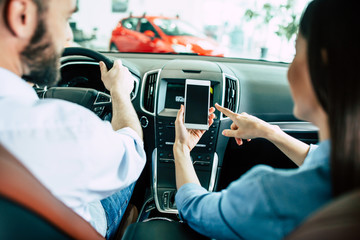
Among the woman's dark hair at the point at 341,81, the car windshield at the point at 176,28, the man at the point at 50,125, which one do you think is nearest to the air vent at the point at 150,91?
the man at the point at 50,125

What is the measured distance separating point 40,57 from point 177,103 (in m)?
1.00

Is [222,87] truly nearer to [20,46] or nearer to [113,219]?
[113,219]

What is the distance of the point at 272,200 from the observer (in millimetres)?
642

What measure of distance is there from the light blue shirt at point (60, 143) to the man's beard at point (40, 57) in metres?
0.08

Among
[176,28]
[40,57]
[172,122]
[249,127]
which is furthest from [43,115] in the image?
[176,28]

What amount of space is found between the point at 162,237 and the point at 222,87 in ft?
3.28

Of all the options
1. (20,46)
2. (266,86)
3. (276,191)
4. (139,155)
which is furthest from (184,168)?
(266,86)

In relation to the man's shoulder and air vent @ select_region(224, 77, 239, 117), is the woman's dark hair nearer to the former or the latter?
the man's shoulder

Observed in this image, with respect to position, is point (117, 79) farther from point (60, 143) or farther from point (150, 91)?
point (60, 143)

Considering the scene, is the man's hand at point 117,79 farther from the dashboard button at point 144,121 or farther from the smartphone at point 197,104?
the dashboard button at point 144,121

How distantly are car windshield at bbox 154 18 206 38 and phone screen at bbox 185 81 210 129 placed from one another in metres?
3.43

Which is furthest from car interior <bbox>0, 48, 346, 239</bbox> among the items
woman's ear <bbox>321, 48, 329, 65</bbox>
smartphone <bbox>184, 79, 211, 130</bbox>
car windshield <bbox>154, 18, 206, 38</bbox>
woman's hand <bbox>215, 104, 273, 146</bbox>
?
car windshield <bbox>154, 18, 206, 38</bbox>

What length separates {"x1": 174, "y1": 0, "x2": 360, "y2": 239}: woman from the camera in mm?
542

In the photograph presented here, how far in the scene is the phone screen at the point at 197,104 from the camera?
4.71 feet
